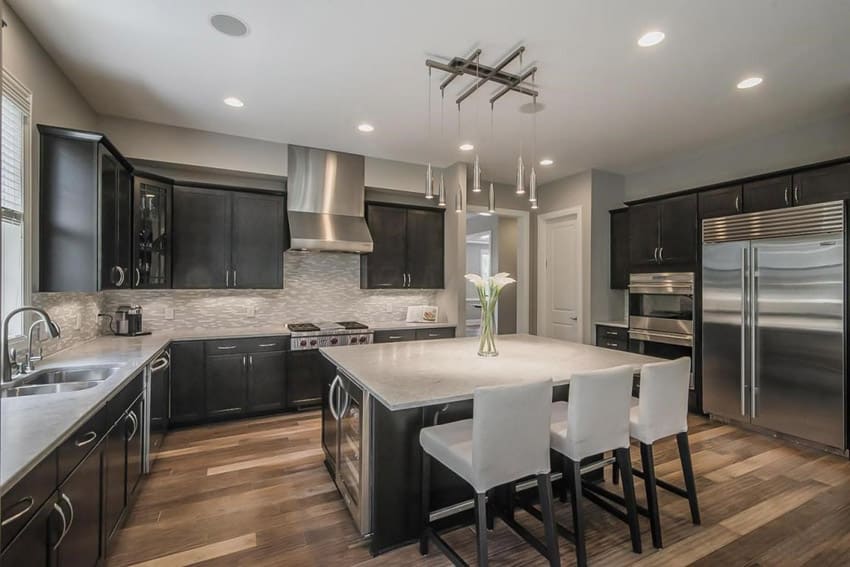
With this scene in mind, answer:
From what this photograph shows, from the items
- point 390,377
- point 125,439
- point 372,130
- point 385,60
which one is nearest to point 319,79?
point 385,60

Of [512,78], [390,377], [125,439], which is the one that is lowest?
[125,439]

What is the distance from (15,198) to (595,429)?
11.6 feet

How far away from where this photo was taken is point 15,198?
249 cm

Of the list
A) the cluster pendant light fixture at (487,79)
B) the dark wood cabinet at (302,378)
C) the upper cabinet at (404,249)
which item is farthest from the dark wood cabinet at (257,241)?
the cluster pendant light fixture at (487,79)

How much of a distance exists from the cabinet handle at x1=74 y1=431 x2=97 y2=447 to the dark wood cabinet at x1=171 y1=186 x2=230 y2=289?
249 cm

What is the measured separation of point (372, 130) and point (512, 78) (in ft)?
5.16

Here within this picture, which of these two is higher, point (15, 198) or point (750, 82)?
point (750, 82)

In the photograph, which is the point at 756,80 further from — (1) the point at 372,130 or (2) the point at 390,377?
(2) the point at 390,377

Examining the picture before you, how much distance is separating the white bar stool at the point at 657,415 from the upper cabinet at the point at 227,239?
11.6 ft

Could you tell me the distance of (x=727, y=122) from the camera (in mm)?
3725

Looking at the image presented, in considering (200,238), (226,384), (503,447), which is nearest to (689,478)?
(503,447)

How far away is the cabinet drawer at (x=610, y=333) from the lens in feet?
16.1

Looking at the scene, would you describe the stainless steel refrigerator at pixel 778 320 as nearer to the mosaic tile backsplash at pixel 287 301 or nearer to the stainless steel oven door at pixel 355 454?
the mosaic tile backsplash at pixel 287 301

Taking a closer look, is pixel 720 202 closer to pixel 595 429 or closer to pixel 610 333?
pixel 610 333
